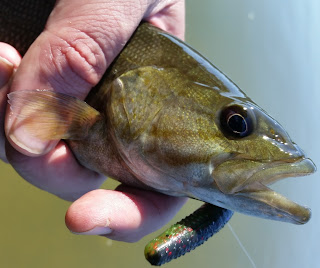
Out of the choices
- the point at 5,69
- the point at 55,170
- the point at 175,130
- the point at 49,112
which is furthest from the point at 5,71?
the point at 175,130

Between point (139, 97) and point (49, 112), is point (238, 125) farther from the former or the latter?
point (49, 112)

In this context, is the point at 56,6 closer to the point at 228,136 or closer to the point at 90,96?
the point at 90,96

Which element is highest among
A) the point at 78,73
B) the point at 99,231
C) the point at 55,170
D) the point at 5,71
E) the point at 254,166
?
the point at 254,166

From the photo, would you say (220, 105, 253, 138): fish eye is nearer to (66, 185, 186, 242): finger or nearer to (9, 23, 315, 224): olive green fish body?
(9, 23, 315, 224): olive green fish body

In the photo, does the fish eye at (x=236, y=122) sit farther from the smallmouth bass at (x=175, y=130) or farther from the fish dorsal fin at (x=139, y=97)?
the fish dorsal fin at (x=139, y=97)

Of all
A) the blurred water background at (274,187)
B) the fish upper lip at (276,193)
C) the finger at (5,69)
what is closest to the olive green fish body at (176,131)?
the fish upper lip at (276,193)

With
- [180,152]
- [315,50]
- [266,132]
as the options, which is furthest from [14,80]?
[315,50]
